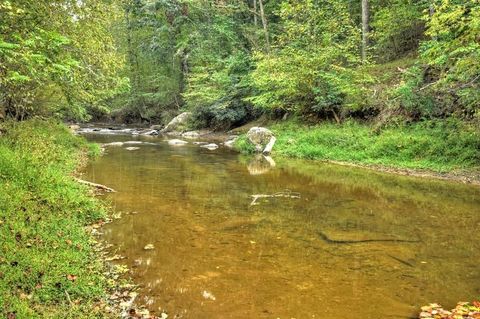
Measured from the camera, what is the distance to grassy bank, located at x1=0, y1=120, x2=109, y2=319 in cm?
477

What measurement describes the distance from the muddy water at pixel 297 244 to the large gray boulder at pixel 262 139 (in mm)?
8100

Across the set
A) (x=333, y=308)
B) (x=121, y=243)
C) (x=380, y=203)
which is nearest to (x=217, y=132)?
(x=380, y=203)

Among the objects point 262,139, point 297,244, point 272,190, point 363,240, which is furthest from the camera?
point 262,139

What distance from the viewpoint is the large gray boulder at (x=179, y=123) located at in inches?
1388

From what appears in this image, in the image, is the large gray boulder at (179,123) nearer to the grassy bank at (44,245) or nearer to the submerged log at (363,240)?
the grassy bank at (44,245)

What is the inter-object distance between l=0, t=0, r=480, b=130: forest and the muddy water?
361 cm

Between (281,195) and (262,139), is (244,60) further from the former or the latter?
(281,195)

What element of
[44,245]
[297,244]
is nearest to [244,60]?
[297,244]

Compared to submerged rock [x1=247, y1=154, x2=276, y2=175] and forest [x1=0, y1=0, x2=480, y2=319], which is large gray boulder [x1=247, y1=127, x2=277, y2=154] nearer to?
forest [x1=0, y1=0, x2=480, y2=319]

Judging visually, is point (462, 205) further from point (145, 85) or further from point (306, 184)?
point (145, 85)

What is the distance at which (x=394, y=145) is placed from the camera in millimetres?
16703

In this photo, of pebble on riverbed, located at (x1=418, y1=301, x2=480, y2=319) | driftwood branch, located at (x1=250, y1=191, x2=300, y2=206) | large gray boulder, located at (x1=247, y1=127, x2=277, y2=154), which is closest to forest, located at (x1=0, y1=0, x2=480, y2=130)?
A: large gray boulder, located at (x1=247, y1=127, x2=277, y2=154)

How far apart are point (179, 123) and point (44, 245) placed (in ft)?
97.7

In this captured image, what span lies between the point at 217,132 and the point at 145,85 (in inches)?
599
